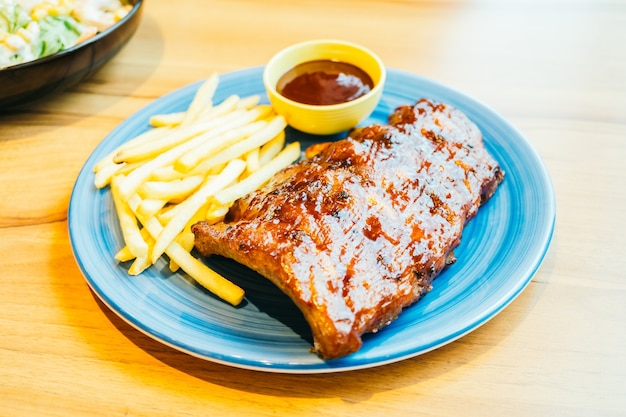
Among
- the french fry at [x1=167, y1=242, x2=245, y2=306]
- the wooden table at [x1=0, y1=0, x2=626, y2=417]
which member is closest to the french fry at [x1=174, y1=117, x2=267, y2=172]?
the french fry at [x1=167, y1=242, x2=245, y2=306]

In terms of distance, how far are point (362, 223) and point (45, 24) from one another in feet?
10.1

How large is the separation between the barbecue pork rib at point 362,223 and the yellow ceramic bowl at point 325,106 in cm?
34

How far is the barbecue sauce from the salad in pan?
5.48 ft

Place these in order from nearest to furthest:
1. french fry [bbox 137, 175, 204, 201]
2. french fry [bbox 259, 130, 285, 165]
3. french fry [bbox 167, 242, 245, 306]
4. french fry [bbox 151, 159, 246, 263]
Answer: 1. french fry [bbox 167, 242, 245, 306]
2. french fry [bbox 151, 159, 246, 263]
3. french fry [bbox 137, 175, 204, 201]
4. french fry [bbox 259, 130, 285, 165]

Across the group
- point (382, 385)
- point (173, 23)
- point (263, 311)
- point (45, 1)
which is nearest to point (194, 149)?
point (263, 311)

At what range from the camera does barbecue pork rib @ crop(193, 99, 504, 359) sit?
A: 237 cm

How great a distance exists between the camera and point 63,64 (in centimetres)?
373

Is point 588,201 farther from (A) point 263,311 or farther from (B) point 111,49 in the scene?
(B) point 111,49

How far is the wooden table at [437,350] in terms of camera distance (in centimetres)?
245

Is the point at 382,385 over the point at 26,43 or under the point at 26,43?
under

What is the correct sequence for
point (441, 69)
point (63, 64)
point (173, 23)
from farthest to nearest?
point (173, 23) → point (441, 69) → point (63, 64)

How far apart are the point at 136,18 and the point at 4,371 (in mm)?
2825

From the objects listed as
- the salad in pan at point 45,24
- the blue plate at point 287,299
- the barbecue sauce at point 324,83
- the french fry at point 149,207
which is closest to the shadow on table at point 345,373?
the blue plate at point 287,299

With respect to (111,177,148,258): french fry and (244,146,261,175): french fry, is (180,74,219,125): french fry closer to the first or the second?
(244,146,261,175): french fry
